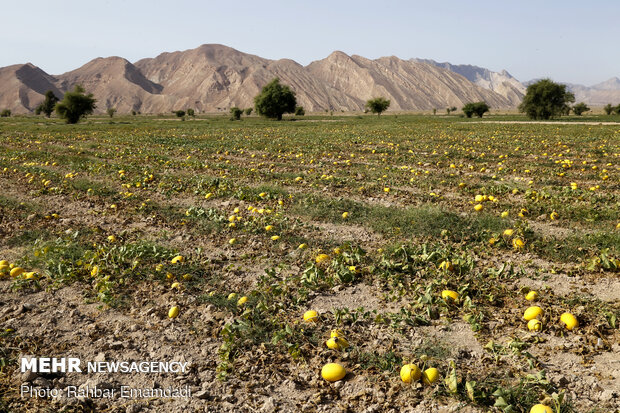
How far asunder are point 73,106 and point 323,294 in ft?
279

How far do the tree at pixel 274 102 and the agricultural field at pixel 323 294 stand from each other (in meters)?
78.8

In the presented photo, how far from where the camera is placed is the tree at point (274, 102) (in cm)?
8750

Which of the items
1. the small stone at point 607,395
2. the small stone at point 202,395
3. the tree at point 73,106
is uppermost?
the tree at point 73,106

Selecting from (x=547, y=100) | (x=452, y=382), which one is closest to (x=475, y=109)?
(x=547, y=100)

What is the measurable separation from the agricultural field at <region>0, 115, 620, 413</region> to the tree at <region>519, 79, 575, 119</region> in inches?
2833

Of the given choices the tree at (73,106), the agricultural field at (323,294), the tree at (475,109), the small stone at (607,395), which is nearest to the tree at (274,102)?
→ the tree at (73,106)

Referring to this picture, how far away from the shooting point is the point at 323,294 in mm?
5906

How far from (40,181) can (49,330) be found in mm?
11543

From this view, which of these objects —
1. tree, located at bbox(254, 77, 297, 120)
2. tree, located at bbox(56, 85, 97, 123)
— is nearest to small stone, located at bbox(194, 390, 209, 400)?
tree, located at bbox(56, 85, 97, 123)

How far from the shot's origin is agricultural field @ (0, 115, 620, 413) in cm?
396

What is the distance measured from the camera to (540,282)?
5.92 m

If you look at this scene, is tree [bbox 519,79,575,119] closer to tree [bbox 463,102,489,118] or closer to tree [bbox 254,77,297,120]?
tree [bbox 463,102,489,118]

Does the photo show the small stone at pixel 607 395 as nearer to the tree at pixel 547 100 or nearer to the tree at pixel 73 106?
the tree at pixel 547 100

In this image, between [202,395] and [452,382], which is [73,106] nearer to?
[202,395]
